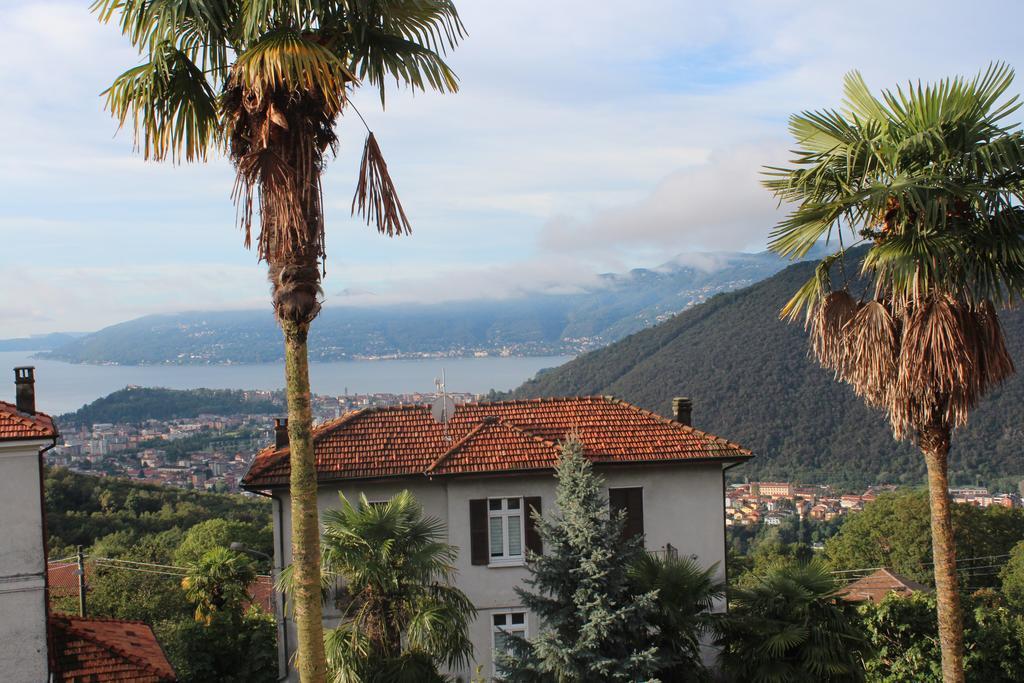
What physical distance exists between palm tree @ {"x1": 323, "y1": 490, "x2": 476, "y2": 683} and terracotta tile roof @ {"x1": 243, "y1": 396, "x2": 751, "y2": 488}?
3.36 m

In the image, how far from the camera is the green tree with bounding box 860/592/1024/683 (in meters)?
16.3

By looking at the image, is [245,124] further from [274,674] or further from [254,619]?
[254,619]

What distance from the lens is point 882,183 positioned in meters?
10.1

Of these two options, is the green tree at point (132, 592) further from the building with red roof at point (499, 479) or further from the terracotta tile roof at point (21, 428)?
the terracotta tile roof at point (21, 428)

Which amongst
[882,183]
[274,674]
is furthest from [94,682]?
[882,183]

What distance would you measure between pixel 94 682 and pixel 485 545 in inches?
253

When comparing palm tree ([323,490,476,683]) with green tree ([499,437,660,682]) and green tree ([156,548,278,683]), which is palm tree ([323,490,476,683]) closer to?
green tree ([499,437,660,682])

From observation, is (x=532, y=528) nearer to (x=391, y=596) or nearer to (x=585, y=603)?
(x=585, y=603)

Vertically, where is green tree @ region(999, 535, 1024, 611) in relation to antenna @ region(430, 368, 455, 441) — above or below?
below

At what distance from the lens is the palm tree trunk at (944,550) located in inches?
400

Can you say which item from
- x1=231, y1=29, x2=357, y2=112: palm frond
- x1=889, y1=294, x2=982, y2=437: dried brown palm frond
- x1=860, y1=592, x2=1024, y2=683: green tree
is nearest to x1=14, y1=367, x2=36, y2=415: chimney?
x1=231, y1=29, x2=357, y2=112: palm frond

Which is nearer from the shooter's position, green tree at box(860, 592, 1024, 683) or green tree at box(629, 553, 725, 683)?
green tree at box(629, 553, 725, 683)

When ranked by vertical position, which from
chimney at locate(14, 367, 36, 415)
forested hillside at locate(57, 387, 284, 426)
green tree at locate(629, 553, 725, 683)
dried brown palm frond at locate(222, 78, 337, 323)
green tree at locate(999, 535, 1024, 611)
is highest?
dried brown palm frond at locate(222, 78, 337, 323)

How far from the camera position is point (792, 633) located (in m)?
13.5
